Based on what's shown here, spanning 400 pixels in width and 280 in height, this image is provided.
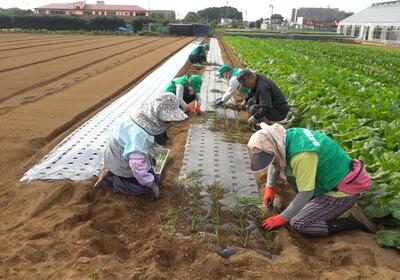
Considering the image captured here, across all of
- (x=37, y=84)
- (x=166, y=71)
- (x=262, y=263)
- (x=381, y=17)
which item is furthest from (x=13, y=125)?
(x=381, y=17)

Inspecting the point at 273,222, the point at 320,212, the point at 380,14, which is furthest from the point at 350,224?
the point at 380,14

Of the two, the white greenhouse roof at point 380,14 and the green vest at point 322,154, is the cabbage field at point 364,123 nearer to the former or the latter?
the green vest at point 322,154

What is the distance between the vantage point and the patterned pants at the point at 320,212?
12.6 ft

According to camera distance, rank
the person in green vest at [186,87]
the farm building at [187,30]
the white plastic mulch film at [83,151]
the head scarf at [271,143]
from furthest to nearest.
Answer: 1. the farm building at [187,30]
2. the person in green vest at [186,87]
3. the white plastic mulch film at [83,151]
4. the head scarf at [271,143]

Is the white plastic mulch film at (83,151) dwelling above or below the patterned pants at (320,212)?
below

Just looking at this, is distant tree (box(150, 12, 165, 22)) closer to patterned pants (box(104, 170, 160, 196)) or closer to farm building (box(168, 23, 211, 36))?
farm building (box(168, 23, 211, 36))

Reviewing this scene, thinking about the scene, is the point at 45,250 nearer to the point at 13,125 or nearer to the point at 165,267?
the point at 165,267

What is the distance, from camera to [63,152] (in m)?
5.83

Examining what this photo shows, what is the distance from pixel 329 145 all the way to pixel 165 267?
5.75 feet

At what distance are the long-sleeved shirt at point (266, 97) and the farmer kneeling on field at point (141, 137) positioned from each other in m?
2.90

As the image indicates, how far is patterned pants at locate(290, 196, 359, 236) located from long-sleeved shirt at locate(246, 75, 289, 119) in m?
3.19

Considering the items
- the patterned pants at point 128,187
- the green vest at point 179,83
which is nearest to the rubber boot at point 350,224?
the patterned pants at point 128,187

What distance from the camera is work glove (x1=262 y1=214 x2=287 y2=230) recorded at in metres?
3.83

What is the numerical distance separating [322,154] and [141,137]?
1.69 meters
